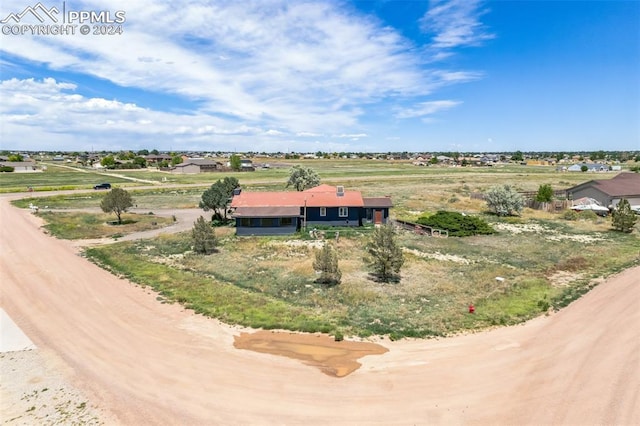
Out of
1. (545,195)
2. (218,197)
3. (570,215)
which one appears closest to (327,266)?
(218,197)

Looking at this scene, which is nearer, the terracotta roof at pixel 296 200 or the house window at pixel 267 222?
the house window at pixel 267 222

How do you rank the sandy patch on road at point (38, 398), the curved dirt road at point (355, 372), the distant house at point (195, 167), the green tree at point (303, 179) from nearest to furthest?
1. the sandy patch on road at point (38, 398)
2. the curved dirt road at point (355, 372)
3. the green tree at point (303, 179)
4. the distant house at point (195, 167)

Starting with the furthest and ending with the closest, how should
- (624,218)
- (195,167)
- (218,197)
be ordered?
(195,167) < (218,197) < (624,218)

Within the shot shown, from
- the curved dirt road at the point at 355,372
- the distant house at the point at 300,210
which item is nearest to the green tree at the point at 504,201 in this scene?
→ the distant house at the point at 300,210

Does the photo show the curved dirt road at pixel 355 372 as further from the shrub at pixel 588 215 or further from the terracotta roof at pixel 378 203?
the shrub at pixel 588 215

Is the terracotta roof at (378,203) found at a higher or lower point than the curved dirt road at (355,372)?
higher

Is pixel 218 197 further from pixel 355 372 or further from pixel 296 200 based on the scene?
pixel 355 372
